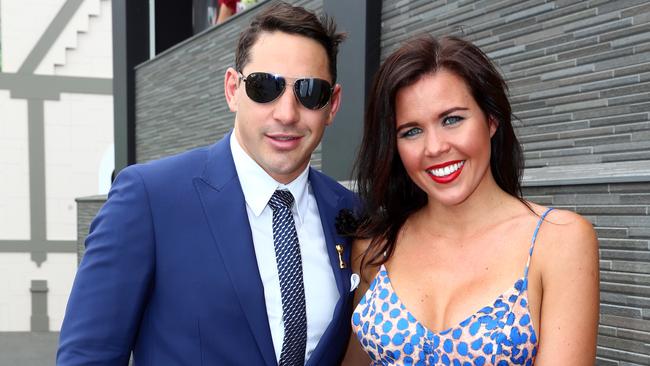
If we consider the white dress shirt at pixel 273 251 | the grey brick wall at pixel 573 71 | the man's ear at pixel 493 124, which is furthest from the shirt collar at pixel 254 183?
the grey brick wall at pixel 573 71

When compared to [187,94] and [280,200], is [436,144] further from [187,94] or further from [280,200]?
[187,94]

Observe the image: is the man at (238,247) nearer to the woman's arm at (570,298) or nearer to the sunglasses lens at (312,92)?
the sunglasses lens at (312,92)

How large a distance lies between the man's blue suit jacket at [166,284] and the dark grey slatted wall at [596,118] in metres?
1.39

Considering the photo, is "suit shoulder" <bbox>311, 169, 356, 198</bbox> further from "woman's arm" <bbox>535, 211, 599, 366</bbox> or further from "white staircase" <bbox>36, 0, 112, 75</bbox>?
"white staircase" <bbox>36, 0, 112, 75</bbox>

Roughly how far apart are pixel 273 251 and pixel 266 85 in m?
0.56

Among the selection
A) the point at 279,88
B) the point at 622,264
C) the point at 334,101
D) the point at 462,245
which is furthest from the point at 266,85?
the point at 622,264

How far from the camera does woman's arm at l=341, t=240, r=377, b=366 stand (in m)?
2.58

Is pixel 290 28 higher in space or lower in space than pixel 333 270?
higher

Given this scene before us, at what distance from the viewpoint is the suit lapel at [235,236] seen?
2.05m

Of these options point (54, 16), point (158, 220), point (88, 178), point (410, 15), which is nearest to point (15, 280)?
point (88, 178)

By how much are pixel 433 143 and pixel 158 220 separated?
0.93 meters

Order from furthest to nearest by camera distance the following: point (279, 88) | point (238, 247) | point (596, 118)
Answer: point (596, 118), point (279, 88), point (238, 247)

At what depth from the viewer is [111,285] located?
2004 millimetres

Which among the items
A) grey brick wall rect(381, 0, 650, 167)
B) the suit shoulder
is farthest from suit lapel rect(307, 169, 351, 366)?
grey brick wall rect(381, 0, 650, 167)
